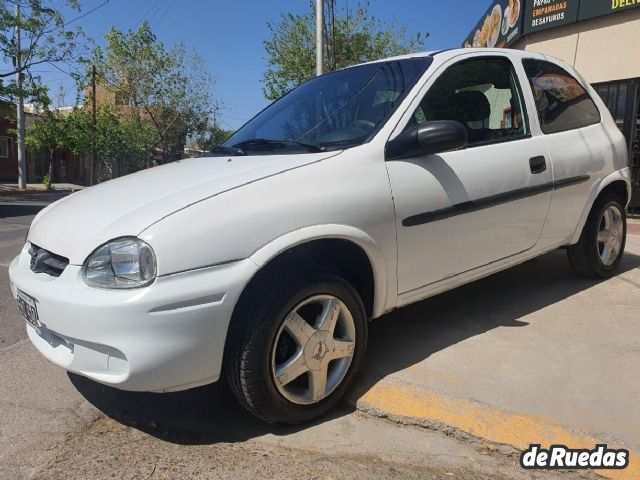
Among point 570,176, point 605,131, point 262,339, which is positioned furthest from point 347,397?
point 605,131

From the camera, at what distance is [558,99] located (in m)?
4.02

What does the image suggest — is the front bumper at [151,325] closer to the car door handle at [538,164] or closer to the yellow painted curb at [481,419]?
the yellow painted curb at [481,419]

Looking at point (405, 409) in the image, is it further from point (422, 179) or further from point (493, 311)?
point (493, 311)

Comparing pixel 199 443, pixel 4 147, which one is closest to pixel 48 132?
pixel 4 147

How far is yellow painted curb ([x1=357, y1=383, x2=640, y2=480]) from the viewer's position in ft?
7.88

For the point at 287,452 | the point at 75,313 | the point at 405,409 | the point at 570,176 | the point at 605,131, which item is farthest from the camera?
the point at 605,131

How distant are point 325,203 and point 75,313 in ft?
3.84

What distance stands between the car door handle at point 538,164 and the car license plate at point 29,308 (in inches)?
116

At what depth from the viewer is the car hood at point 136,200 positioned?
2322mm

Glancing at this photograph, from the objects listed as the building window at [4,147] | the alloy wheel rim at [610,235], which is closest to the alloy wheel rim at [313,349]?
the alloy wheel rim at [610,235]

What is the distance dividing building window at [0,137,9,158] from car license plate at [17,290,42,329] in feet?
110

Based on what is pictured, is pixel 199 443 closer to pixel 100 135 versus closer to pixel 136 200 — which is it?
pixel 136 200

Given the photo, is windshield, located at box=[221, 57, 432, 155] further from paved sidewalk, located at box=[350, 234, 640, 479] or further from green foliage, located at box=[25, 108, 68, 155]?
green foliage, located at box=[25, 108, 68, 155]

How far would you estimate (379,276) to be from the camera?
2.79 m
